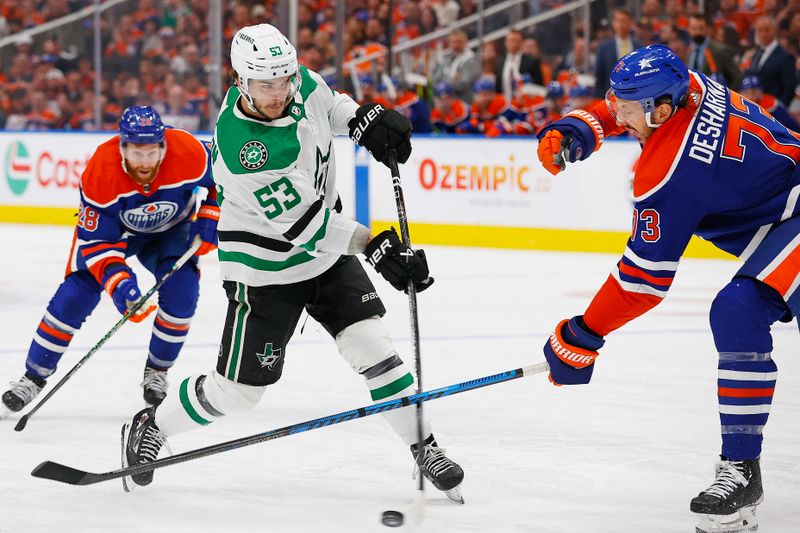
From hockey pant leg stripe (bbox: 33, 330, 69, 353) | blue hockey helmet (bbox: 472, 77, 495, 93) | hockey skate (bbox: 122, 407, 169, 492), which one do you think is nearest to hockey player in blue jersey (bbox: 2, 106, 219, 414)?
hockey pant leg stripe (bbox: 33, 330, 69, 353)

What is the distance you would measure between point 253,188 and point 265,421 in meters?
1.30

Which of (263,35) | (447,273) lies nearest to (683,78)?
(263,35)

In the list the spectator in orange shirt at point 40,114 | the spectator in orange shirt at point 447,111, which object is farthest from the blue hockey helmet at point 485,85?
the spectator in orange shirt at point 40,114

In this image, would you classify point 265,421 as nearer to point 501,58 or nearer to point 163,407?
point 163,407

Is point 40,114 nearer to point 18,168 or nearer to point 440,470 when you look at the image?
point 18,168

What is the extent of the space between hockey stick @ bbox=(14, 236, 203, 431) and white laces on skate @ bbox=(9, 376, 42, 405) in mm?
87

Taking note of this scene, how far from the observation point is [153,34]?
10.7 metres

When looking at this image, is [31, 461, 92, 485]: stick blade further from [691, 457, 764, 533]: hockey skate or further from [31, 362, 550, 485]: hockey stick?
[691, 457, 764, 533]: hockey skate

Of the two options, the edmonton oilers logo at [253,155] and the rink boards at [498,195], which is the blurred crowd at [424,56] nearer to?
the rink boards at [498,195]

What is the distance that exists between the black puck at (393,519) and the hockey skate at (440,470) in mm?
152

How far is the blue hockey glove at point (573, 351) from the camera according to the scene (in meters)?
2.77

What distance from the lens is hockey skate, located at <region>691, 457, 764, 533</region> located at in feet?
8.79

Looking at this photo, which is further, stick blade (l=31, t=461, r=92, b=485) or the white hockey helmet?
stick blade (l=31, t=461, r=92, b=485)

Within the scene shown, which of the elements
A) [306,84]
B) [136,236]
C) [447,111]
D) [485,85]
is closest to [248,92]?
[306,84]
